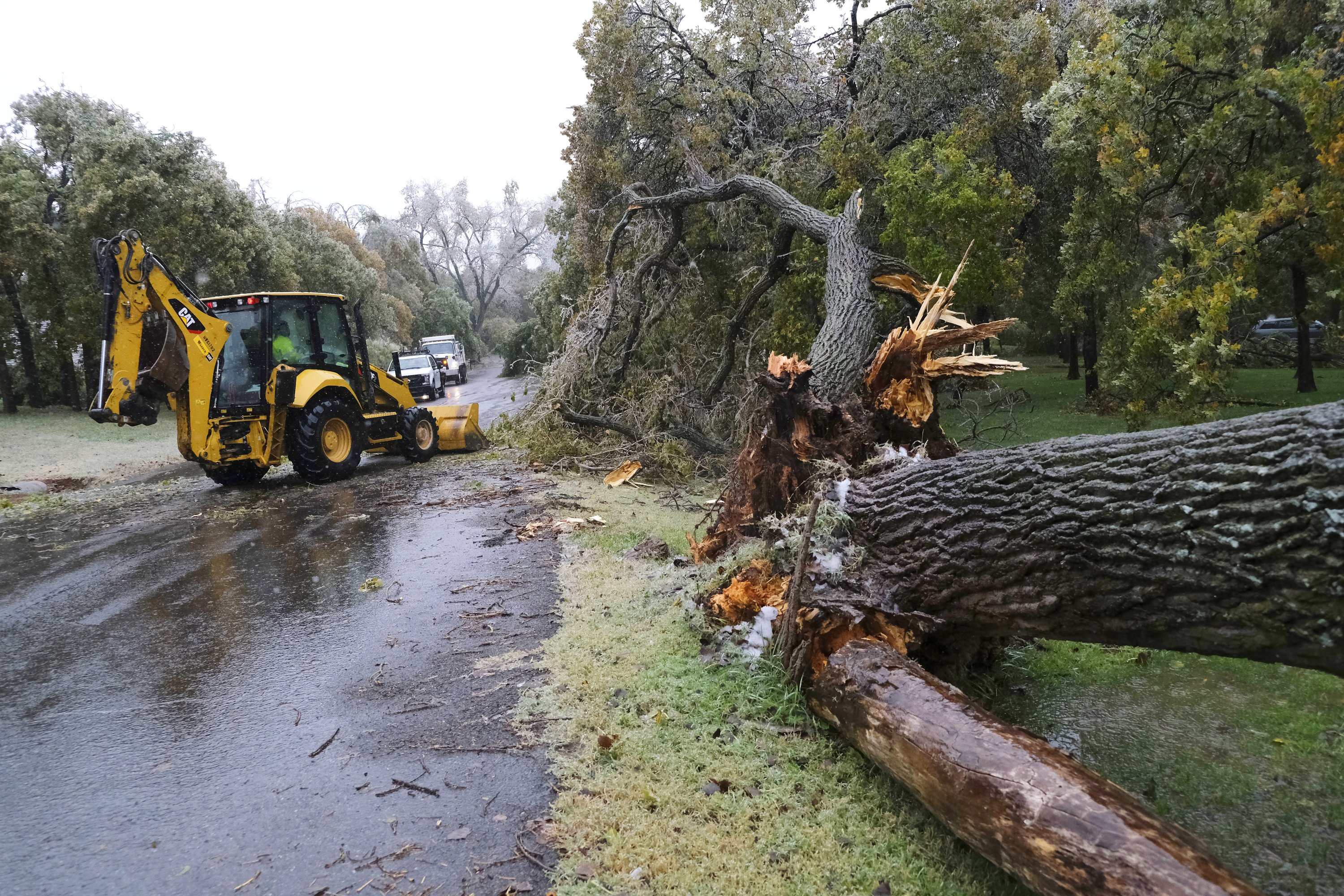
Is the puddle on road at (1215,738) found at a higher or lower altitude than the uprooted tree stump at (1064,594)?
lower

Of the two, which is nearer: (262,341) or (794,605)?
(794,605)

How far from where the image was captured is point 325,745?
3404mm

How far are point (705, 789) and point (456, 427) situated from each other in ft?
33.3

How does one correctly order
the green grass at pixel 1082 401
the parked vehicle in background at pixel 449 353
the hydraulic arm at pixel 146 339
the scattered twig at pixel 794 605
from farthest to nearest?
1. the parked vehicle in background at pixel 449 353
2. the green grass at pixel 1082 401
3. the hydraulic arm at pixel 146 339
4. the scattered twig at pixel 794 605

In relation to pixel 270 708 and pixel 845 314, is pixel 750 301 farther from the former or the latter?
pixel 270 708

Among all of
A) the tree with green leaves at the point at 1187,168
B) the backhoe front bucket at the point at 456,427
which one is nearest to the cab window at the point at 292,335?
the backhoe front bucket at the point at 456,427

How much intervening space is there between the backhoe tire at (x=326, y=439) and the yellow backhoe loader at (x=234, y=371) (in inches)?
0.6

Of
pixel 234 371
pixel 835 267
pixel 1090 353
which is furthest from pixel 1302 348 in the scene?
pixel 234 371

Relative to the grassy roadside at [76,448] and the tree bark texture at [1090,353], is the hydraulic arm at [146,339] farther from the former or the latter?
the tree bark texture at [1090,353]

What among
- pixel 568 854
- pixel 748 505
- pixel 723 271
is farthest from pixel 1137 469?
pixel 723 271

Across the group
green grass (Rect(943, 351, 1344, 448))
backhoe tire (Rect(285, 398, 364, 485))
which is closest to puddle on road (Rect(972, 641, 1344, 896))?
green grass (Rect(943, 351, 1344, 448))

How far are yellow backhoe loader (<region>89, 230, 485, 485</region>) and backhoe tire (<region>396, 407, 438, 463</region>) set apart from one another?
54cm

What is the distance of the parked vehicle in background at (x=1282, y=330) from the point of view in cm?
2094

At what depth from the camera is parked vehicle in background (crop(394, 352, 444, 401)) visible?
73.9ft
